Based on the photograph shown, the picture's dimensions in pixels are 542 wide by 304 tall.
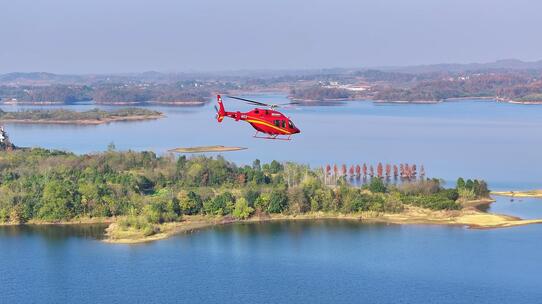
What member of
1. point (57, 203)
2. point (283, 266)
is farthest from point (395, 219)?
point (57, 203)

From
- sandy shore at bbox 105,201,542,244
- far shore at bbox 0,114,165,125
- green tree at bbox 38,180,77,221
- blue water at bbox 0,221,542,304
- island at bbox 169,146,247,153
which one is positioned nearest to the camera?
blue water at bbox 0,221,542,304

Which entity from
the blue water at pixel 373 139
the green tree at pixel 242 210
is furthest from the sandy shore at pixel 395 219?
the blue water at pixel 373 139

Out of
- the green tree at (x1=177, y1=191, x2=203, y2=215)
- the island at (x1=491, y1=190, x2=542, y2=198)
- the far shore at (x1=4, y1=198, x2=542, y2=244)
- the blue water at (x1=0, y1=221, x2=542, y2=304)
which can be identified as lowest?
the blue water at (x1=0, y1=221, x2=542, y2=304)

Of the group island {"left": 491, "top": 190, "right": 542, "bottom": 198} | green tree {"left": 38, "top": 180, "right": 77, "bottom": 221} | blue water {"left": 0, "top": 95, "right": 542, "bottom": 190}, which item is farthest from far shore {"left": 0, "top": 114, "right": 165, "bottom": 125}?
island {"left": 491, "top": 190, "right": 542, "bottom": 198}

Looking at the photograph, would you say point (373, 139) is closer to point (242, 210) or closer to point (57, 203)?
point (242, 210)

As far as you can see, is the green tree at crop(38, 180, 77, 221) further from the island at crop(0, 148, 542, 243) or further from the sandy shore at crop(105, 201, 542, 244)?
the sandy shore at crop(105, 201, 542, 244)

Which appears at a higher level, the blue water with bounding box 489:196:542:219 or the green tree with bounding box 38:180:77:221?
the green tree with bounding box 38:180:77:221

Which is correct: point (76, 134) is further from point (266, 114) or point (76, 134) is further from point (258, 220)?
point (266, 114)

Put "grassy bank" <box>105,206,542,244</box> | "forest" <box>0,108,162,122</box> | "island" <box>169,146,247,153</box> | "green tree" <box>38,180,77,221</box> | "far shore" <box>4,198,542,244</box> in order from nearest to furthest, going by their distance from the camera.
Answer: "grassy bank" <box>105,206,542,244</box>, "far shore" <box>4,198,542,244</box>, "green tree" <box>38,180,77,221</box>, "island" <box>169,146,247,153</box>, "forest" <box>0,108,162,122</box>
